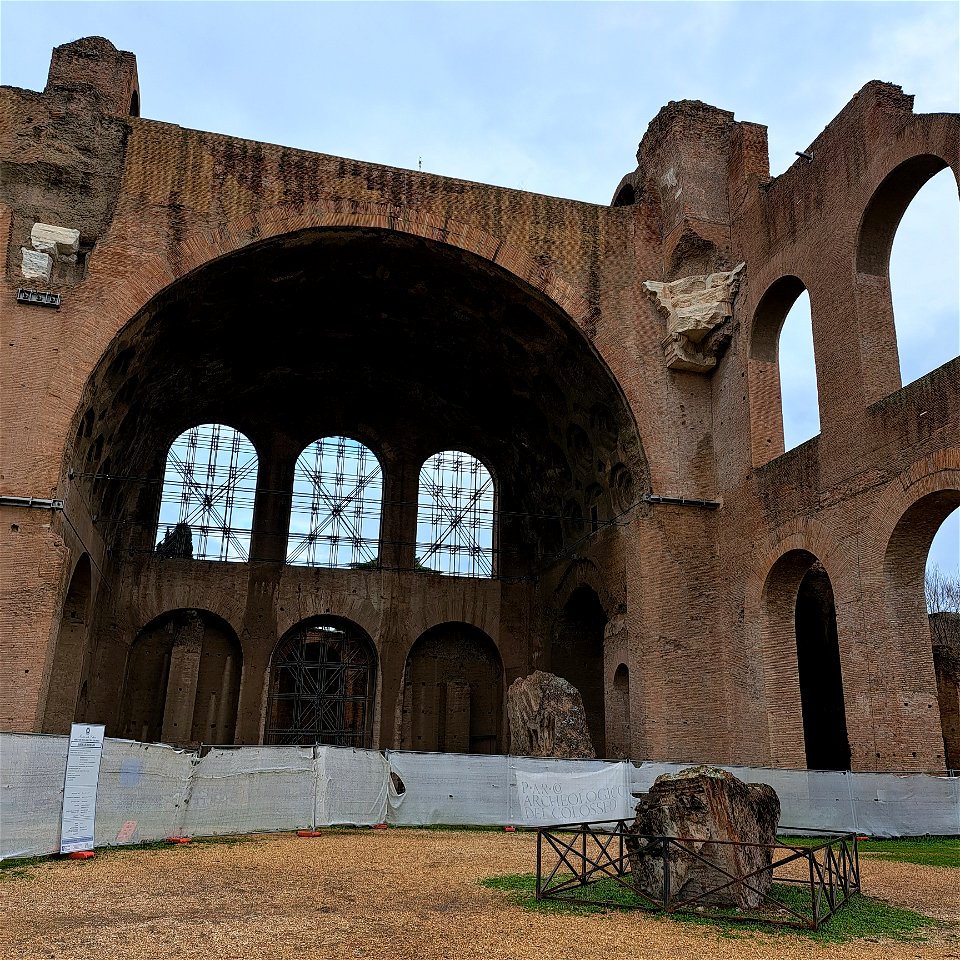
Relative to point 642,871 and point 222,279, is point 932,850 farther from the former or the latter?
point 222,279

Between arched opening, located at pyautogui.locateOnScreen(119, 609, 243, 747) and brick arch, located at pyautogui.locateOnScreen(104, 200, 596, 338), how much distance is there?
25.4 ft

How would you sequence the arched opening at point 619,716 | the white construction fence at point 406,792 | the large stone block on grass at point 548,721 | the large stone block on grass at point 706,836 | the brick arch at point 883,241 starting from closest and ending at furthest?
1. the large stone block on grass at point 706,836
2. the white construction fence at point 406,792
3. the brick arch at point 883,241
4. the large stone block on grass at point 548,721
5. the arched opening at point 619,716

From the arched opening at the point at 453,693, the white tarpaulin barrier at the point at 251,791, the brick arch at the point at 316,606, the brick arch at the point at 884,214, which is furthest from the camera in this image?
the arched opening at the point at 453,693

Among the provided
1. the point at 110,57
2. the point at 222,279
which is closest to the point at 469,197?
the point at 222,279

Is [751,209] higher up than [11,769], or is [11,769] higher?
[751,209]

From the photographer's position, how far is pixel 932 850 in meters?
10.6

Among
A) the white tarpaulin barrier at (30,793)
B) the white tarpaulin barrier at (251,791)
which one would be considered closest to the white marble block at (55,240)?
the white tarpaulin barrier at (251,791)

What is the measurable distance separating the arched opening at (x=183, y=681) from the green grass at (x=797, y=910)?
525 inches

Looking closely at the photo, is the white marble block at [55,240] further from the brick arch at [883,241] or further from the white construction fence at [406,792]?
the brick arch at [883,241]

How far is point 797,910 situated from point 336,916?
326cm

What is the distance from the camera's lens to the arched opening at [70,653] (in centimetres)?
1644

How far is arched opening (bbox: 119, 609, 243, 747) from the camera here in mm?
19312

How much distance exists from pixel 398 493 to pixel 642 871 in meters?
15.9

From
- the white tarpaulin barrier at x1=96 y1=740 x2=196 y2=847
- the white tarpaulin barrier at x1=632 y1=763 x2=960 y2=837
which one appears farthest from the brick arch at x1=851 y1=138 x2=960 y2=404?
the white tarpaulin barrier at x1=96 y1=740 x2=196 y2=847
